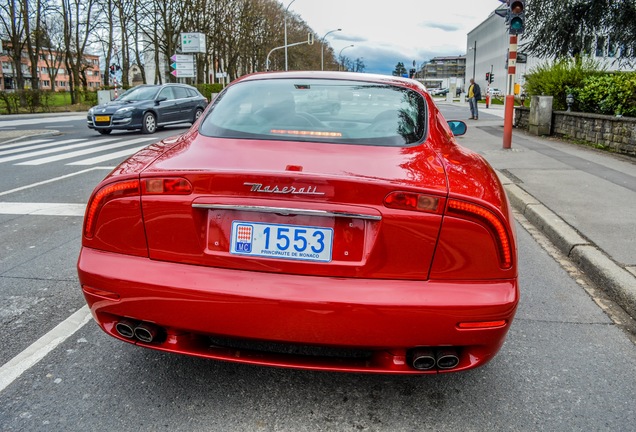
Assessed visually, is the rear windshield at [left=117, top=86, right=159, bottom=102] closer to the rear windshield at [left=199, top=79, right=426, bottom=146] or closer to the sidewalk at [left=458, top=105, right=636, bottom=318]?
the sidewalk at [left=458, top=105, right=636, bottom=318]

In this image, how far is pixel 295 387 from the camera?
278 centimetres

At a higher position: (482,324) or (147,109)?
(147,109)

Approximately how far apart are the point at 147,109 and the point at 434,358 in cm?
1706

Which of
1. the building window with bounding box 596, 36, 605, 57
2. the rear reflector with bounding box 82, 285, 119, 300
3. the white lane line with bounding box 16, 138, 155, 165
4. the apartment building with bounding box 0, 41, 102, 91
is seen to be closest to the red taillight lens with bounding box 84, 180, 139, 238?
the rear reflector with bounding box 82, 285, 119, 300

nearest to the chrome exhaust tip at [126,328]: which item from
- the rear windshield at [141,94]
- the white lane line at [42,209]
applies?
the white lane line at [42,209]

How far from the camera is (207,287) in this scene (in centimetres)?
233

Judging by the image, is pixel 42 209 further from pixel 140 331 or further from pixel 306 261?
pixel 306 261

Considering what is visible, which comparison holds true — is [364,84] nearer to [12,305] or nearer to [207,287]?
[207,287]

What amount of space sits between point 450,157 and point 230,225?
3.92 feet

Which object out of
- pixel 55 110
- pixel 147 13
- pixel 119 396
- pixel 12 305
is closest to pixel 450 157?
pixel 119 396

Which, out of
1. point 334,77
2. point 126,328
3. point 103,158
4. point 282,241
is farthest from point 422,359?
point 103,158

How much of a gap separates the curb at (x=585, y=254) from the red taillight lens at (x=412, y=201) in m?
2.27

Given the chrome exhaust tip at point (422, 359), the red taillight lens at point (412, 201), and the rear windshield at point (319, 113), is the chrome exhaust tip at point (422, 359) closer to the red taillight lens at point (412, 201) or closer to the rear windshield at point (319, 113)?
the red taillight lens at point (412, 201)

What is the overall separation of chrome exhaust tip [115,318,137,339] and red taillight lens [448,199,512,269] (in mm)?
1450
